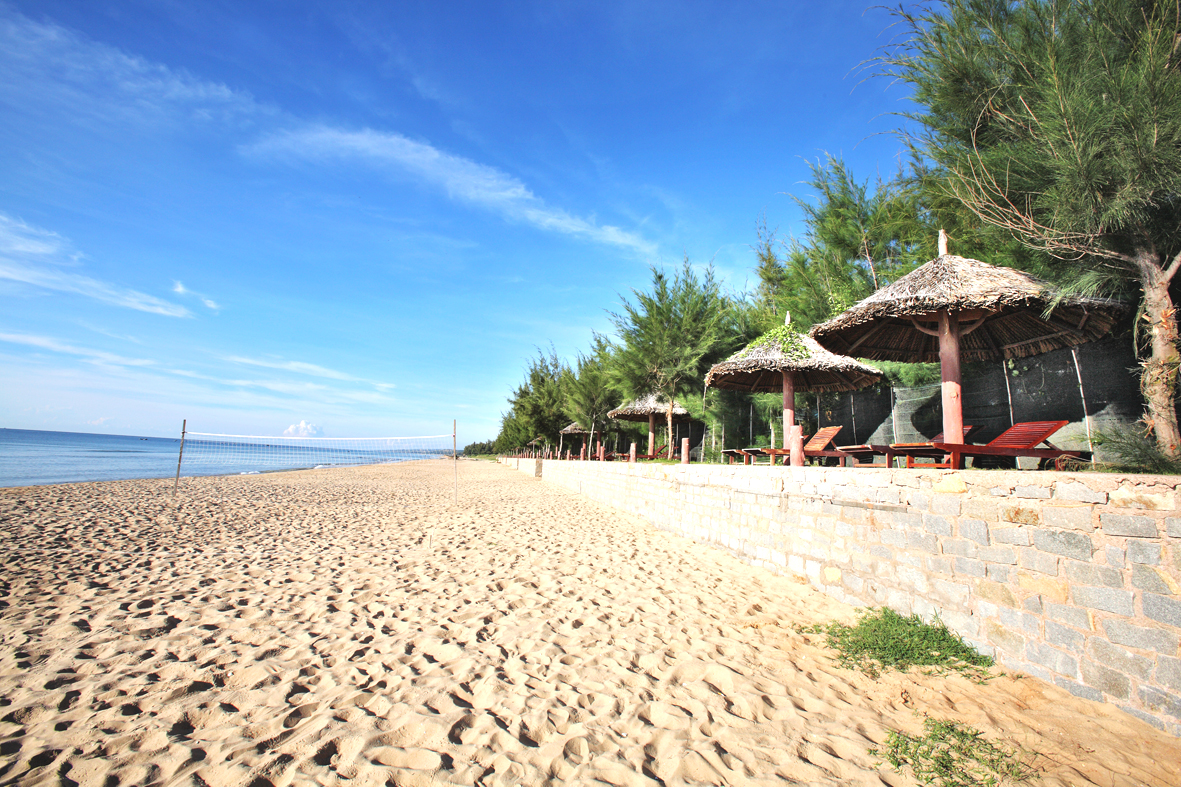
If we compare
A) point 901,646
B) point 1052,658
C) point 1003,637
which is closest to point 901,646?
point 901,646

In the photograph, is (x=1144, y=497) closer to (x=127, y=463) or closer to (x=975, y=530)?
(x=975, y=530)

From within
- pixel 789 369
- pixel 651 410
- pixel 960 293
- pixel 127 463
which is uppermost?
pixel 960 293

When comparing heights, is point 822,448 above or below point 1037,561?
above

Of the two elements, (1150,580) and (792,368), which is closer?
(1150,580)

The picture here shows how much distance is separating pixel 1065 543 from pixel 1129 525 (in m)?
0.38

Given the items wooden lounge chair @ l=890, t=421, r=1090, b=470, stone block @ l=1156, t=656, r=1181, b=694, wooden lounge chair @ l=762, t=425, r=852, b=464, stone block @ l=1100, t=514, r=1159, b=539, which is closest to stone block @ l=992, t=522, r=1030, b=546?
stone block @ l=1100, t=514, r=1159, b=539

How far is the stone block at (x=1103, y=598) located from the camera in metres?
2.88

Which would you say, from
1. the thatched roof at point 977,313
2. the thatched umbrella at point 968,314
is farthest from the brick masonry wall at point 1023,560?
the thatched roof at point 977,313

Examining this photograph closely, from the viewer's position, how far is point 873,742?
110 inches

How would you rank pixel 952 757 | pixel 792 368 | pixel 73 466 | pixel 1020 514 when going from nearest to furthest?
1. pixel 952 757
2. pixel 1020 514
3. pixel 792 368
4. pixel 73 466

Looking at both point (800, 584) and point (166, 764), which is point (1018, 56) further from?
point (166, 764)

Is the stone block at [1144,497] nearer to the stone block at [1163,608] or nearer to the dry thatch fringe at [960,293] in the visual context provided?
the stone block at [1163,608]

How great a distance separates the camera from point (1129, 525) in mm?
2881

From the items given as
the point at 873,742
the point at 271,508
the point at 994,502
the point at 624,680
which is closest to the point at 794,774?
the point at 873,742
